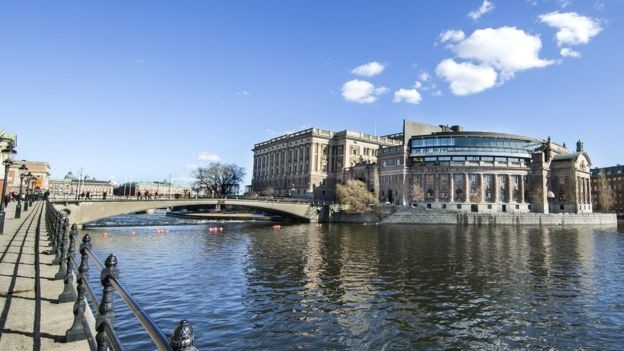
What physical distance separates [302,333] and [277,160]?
163304mm

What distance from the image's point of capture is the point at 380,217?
337 ft

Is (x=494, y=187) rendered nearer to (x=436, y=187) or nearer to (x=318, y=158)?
(x=436, y=187)

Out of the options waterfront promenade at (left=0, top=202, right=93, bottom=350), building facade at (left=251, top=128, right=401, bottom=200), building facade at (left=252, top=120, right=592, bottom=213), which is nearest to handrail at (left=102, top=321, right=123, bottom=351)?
waterfront promenade at (left=0, top=202, right=93, bottom=350)

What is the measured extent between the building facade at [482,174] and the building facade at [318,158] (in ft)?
71.4

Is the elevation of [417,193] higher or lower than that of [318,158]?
lower

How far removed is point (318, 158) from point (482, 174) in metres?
60.2

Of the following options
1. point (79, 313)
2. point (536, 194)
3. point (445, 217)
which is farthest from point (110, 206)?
point (536, 194)

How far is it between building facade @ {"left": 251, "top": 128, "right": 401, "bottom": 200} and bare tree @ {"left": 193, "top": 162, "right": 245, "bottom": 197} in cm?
1809

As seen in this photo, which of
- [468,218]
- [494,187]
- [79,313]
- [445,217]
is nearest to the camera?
[79,313]

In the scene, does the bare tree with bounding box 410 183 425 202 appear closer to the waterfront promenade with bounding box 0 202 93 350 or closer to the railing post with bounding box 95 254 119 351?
the waterfront promenade with bounding box 0 202 93 350

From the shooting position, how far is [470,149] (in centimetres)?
12494

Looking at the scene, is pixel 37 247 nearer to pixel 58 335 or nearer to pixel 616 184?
pixel 58 335

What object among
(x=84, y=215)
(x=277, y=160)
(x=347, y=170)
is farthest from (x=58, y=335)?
(x=277, y=160)

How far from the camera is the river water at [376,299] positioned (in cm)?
1619
